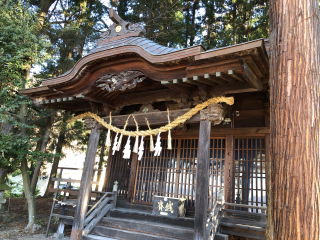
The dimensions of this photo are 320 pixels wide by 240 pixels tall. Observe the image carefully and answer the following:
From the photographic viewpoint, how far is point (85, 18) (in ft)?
44.1

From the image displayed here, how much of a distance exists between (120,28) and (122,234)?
216 inches

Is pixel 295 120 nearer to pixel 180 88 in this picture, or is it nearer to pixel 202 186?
pixel 202 186

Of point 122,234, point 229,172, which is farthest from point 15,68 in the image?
point 229,172

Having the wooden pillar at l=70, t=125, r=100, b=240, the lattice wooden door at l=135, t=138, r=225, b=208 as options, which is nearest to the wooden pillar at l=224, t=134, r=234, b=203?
the lattice wooden door at l=135, t=138, r=225, b=208

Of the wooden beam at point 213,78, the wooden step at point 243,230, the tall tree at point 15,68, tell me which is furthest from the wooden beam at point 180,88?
the tall tree at point 15,68

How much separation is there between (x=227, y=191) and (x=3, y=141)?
6.41 metres

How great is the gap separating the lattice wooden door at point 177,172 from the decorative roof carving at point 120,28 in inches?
134

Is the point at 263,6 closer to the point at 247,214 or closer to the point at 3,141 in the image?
the point at 247,214

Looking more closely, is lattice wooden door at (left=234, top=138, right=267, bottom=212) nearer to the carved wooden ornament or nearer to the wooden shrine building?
the wooden shrine building

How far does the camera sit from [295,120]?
234cm

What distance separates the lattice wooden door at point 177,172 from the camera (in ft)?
21.6

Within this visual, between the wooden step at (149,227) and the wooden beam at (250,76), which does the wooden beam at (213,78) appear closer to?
the wooden beam at (250,76)

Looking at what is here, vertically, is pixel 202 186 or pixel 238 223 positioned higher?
pixel 202 186

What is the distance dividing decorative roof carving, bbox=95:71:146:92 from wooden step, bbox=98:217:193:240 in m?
3.24
